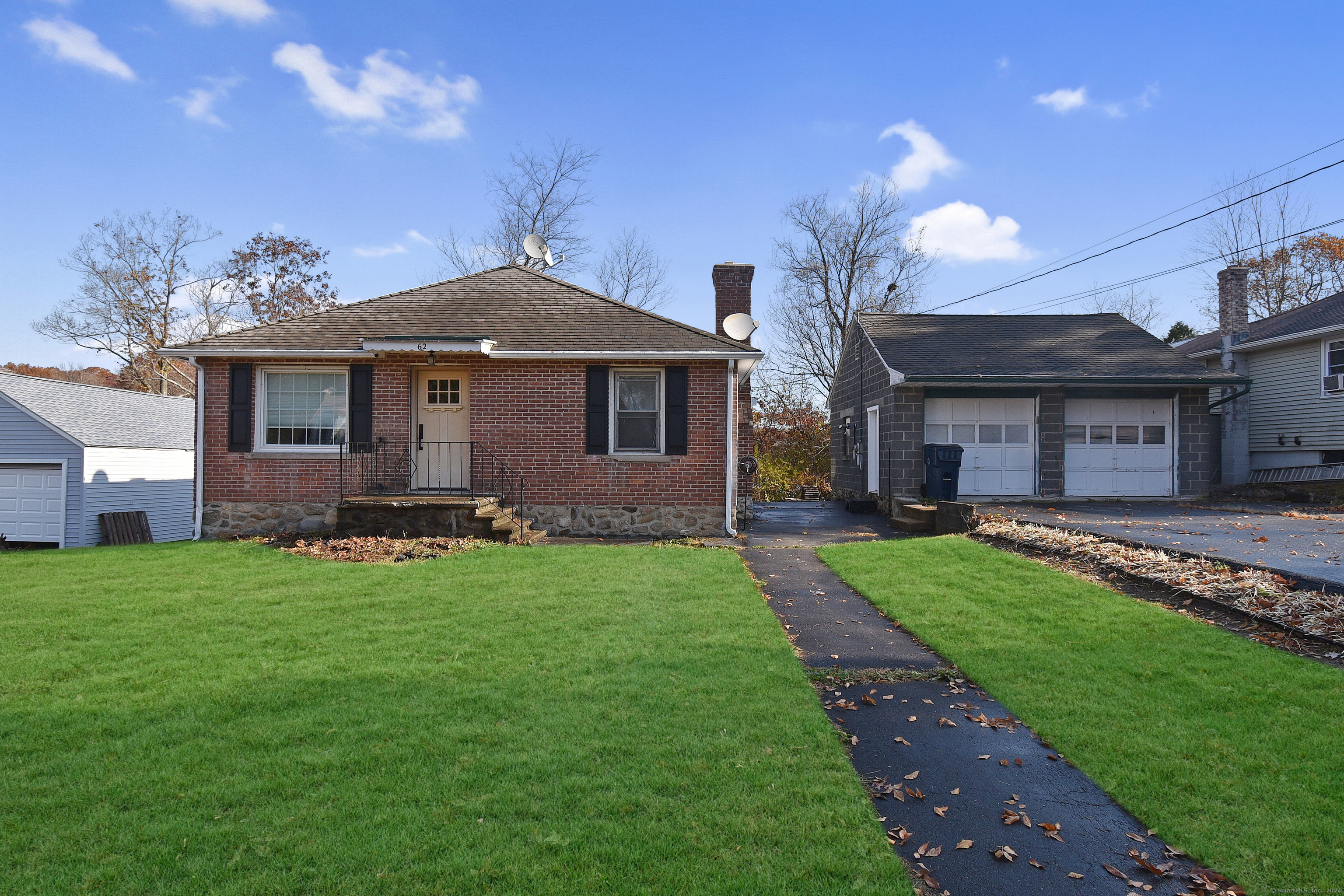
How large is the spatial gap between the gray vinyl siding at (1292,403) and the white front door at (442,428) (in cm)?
1838

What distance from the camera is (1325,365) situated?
54.3 ft

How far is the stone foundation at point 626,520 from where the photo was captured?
12234 millimetres

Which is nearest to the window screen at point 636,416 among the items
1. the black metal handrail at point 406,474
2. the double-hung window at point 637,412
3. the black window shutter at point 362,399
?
the double-hung window at point 637,412

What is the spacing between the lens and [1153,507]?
1420 centimetres

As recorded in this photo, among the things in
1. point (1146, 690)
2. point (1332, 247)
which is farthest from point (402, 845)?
point (1332, 247)

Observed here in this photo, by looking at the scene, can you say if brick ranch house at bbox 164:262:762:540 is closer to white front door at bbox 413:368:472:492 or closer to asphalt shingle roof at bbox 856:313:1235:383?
white front door at bbox 413:368:472:492

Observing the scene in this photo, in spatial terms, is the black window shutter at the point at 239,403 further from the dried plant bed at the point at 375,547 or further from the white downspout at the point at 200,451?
the dried plant bed at the point at 375,547

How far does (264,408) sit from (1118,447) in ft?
54.9

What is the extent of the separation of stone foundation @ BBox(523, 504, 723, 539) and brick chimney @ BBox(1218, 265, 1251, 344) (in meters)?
15.2

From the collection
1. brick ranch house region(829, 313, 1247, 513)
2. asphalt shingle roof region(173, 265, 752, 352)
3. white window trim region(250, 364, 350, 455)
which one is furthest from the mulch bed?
white window trim region(250, 364, 350, 455)

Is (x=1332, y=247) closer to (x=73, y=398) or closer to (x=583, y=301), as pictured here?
(x=583, y=301)

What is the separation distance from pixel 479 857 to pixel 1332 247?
125 feet

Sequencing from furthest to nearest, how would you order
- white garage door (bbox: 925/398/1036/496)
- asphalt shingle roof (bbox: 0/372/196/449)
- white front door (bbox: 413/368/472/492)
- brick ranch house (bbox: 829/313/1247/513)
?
1. asphalt shingle roof (bbox: 0/372/196/449)
2. white garage door (bbox: 925/398/1036/496)
3. brick ranch house (bbox: 829/313/1247/513)
4. white front door (bbox: 413/368/472/492)

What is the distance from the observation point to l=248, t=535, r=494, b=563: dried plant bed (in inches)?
372
